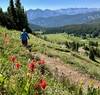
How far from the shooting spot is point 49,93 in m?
11.4

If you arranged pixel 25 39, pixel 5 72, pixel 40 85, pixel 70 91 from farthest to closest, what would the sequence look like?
pixel 25 39 → pixel 70 91 → pixel 5 72 → pixel 40 85

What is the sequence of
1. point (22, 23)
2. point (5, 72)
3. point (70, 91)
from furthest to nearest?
point (22, 23), point (70, 91), point (5, 72)

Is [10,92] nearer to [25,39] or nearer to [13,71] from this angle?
[13,71]

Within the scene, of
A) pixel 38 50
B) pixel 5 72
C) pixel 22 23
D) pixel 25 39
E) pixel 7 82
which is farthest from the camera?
pixel 22 23

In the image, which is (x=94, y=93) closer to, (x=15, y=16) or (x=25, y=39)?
(x=25, y=39)

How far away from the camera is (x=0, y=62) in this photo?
466 inches

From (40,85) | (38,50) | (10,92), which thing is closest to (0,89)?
(10,92)

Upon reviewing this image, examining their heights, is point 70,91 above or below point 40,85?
below

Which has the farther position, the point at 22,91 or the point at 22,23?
the point at 22,23

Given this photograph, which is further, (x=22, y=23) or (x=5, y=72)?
(x=22, y=23)

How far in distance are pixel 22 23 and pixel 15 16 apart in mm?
3553

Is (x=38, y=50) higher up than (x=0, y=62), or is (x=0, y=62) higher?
(x=0, y=62)

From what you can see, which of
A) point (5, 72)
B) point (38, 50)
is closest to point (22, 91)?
point (5, 72)

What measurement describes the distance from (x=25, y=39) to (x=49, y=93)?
23.2 meters
